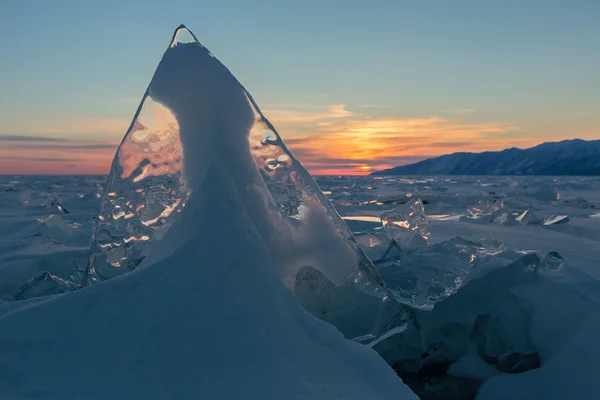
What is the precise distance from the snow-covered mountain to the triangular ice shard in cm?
6818

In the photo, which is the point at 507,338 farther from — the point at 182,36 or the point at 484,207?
the point at 484,207

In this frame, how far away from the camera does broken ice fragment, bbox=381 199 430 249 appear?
11.0 feet

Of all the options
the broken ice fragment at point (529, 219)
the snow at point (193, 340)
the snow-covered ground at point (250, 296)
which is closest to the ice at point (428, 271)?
the snow-covered ground at point (250, 296)

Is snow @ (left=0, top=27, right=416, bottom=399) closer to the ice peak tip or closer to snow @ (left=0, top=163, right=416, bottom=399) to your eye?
snow @ (left=0, top=163, right=416, bottom=399)

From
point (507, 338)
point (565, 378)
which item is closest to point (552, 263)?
point (507, 338)

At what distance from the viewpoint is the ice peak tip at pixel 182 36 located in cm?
215

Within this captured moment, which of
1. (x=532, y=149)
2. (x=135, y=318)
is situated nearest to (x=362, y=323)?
(x=135, y=318)

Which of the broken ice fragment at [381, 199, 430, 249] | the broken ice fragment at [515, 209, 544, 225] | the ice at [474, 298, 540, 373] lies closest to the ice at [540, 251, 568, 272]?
the ice at [474, 298, 540, 373]

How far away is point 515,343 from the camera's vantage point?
2197mm

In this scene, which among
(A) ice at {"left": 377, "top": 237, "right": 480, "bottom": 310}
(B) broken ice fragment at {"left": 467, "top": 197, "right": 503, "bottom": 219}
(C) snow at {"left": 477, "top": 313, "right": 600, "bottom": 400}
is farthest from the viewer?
(B) broken ice fragment at {"left": 467, "top": 197, "right": 503, "bottom": 219}

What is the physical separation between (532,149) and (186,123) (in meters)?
81.9

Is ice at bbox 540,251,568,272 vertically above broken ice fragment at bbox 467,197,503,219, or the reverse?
ice at bbox 540,251,568,272

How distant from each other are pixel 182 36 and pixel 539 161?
74610 millimetres

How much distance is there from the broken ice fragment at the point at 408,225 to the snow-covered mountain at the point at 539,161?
6619 cm
